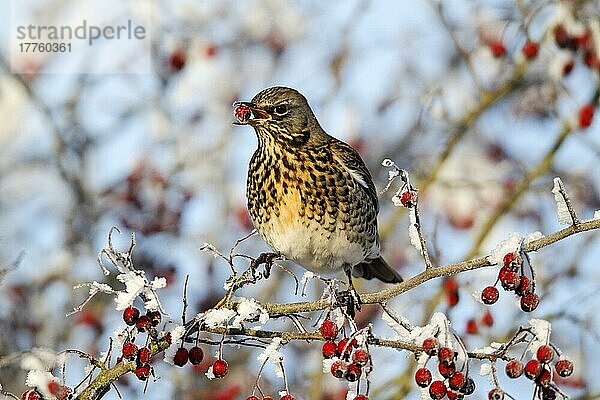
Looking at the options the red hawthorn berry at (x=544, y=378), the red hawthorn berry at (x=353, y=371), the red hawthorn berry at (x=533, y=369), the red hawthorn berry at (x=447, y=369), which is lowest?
the red hawthorn berry at (x=544, y=378)

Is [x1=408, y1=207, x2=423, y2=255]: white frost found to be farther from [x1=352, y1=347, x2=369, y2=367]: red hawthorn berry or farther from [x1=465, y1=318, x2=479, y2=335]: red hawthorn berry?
[x1=465, y1=318, x2=479, y2=335]: red hawthorn berry

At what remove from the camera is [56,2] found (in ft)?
26.6

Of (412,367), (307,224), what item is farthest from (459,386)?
(412,367)

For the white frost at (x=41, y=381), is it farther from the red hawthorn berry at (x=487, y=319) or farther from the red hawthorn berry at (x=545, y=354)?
the red hawthorn berry at (x=487, y=319)

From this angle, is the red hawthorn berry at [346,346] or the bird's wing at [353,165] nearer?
the red hawthorn berry at [346,346]

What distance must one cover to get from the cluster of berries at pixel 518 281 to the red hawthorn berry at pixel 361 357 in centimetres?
40

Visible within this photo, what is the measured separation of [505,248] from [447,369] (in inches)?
13.9

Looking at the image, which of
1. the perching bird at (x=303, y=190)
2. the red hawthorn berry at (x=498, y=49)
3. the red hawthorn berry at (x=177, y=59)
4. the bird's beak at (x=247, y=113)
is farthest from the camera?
Result: the red hawthorn berry at (x=177, y=59)

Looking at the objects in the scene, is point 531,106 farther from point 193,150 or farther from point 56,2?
point 56,2

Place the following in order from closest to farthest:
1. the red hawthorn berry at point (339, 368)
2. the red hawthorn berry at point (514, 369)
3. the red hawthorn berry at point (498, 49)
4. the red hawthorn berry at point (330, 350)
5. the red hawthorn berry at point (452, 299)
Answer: the red hawthorn berry at point (514, 369), the red hawthorn berry at point (339, 368), the red hawthorn berry at point (330, 350), the red hawthorn berry at point (452, 299), the red hawthorn berry at point (498, 49)

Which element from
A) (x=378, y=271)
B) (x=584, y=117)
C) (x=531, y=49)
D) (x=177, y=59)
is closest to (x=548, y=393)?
(x=378, y=271)

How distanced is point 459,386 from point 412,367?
236cm

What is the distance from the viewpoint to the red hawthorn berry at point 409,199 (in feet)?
8.99

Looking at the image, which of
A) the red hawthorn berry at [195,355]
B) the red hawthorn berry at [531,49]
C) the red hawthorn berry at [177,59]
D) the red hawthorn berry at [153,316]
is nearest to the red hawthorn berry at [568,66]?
the red hawthorn berry at [531,49]
